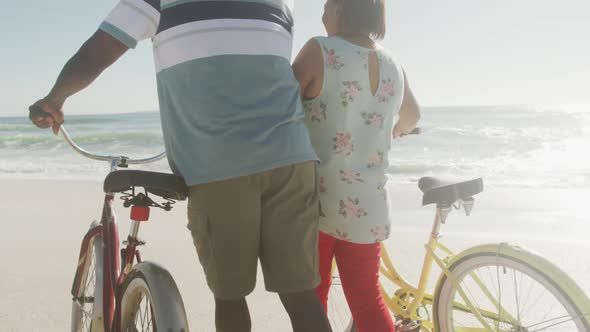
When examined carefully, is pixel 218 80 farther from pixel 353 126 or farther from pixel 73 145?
pixel 73 145

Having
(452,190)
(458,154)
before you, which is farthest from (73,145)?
(458,154)

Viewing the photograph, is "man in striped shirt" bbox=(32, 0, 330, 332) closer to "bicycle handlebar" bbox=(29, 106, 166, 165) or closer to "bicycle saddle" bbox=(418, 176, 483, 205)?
"bicycle handlebar" bbox=(29, 106, 166, 165)

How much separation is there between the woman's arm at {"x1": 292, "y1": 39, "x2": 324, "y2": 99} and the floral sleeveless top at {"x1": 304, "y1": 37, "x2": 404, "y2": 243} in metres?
0.02

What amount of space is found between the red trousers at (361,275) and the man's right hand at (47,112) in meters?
0.95

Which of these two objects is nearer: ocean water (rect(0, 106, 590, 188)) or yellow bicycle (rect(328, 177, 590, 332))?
yellow bicycle (rect(328, 177, 590, 332))

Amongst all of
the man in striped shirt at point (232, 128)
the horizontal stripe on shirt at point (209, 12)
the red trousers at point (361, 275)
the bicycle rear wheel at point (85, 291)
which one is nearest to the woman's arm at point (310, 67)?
the man in striped shirt at point (232, 128)

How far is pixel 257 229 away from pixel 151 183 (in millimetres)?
319

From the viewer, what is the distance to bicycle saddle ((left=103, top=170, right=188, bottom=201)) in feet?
4.83

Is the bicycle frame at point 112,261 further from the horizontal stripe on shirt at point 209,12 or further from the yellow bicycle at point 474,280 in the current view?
the yellow bicycle at point 474,280

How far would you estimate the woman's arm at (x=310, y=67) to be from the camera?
1701mm

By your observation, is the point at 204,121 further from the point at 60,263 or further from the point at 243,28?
the point at 60,263

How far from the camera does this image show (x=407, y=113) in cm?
214

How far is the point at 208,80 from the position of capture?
1403mm

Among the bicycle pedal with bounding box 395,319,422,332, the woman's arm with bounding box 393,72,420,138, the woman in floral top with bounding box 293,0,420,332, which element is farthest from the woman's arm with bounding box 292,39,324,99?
the bicycle pedal with bounding box 395,319,422,332
